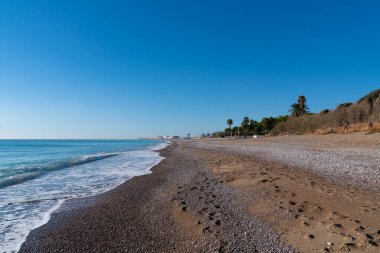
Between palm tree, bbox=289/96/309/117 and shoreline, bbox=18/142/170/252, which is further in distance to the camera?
palm tree, bbox=289/96/309/117

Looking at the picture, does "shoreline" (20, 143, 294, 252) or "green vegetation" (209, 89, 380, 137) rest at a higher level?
"green vegetation" (209, 89, 380, 137)

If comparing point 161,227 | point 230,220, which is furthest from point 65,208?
point 230,220

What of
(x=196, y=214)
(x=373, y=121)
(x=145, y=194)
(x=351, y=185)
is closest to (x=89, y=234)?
(x=196, y=214)

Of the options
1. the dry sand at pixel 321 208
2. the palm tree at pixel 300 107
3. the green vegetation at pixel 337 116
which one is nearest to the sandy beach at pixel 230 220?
the dry sand at pixel 321 208

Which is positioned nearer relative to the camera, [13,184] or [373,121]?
[13,184]

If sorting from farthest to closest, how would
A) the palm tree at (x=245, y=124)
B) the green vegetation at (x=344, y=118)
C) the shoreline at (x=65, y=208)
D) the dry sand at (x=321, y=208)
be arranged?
the palm tree at (x=245, y=124)
the green vegetation at (x=344, y=118)
the shoreline at (x=65, y=208)
the dry sand at (x=321, y=208)

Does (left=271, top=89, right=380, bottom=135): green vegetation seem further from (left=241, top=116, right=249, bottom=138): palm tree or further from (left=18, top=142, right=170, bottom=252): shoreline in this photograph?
(left=241, top=116, right=249, bottom=138): palm tree

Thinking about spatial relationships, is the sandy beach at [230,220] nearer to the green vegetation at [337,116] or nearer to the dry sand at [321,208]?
the dry sand at [321,208]

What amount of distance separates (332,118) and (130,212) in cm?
5315

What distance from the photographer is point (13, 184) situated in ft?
40.2

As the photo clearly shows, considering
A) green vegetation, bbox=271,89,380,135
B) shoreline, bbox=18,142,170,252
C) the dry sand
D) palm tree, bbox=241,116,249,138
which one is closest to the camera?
the dry sand

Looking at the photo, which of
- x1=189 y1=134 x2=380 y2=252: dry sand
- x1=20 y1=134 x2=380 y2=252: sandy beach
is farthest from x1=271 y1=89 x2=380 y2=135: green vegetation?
x1=20 y1=134 x2=380 y2=252: sandy beach

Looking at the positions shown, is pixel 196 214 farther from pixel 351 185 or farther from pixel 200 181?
pixel 351 185

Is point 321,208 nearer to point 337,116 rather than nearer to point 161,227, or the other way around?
point 161,227
